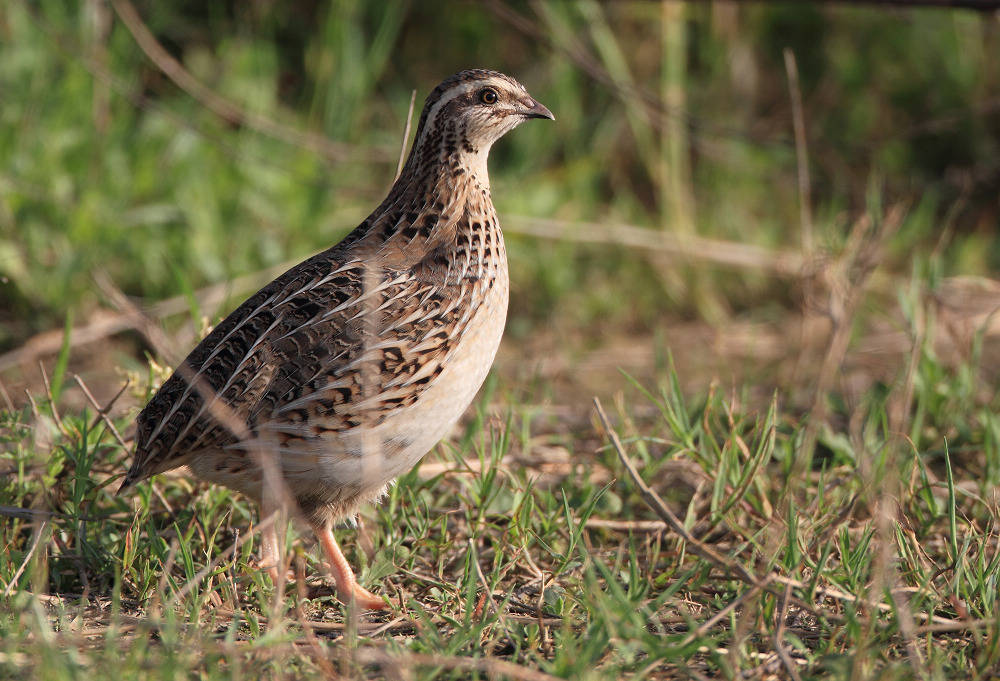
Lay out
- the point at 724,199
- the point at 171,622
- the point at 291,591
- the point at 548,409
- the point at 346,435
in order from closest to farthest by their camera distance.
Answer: the point at 171,622 → the point at 346,435 → the point at 291,591 → the point at 548,409 → the point at 724,199

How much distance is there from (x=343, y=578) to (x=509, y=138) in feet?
13.5

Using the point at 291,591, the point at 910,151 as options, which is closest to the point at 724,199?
A: the point at 910,151

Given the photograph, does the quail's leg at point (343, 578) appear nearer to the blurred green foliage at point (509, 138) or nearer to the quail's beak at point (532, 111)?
the quail's beak at point (532, 111)

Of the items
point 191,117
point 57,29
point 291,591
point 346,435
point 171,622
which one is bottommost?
point 291,591

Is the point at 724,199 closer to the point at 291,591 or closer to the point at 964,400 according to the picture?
the point at 964,400

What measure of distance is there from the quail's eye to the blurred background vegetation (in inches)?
54.0

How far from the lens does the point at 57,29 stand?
6.42 metres

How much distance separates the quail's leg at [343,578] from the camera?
352 cm

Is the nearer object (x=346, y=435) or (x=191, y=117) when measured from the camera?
(x=346, y=435)

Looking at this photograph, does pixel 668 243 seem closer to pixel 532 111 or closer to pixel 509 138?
pixel 509 138

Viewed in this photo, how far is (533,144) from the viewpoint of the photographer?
22.7ft

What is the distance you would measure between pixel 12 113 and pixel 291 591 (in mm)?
3452

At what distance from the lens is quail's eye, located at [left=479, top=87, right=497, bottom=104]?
3.78m

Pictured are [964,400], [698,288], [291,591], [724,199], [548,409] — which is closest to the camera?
[291,591]
